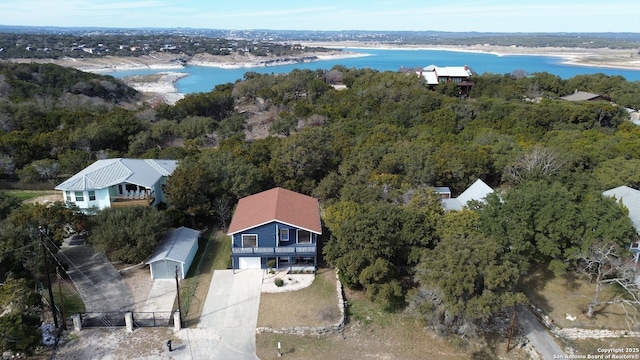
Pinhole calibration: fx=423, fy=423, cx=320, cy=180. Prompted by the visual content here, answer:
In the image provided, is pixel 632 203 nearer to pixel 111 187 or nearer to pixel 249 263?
pixel 249 263

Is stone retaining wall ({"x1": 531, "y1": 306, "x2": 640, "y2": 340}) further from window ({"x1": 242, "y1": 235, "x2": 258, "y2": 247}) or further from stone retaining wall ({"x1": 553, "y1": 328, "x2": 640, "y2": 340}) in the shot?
window ({"x1": 242, "y1": 235, "x2": 258, "y2": 247})

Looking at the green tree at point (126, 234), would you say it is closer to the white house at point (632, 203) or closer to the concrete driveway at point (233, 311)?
the concrete driveway at point (233, 311)

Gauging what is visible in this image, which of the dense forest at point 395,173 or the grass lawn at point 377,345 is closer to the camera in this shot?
the grass lawn at point 377,345

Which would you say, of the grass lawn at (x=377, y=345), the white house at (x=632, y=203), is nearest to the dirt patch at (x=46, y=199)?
the grass lawn at (x=377, y=345)

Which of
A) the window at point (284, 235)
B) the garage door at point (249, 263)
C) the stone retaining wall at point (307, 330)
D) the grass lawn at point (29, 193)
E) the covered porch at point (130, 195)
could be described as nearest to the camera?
the stone retaining wall at point (307, 330)

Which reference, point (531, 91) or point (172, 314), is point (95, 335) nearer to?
point (172, 314)

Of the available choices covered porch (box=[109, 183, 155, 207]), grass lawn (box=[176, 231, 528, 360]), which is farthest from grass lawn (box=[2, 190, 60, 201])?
grass lawn (box=[176, 231, 528, 360])

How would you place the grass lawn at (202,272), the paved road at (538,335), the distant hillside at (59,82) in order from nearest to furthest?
the paved road at (538,335) < the grass lawn at (202,272) < the distant hillside at (59,82)
